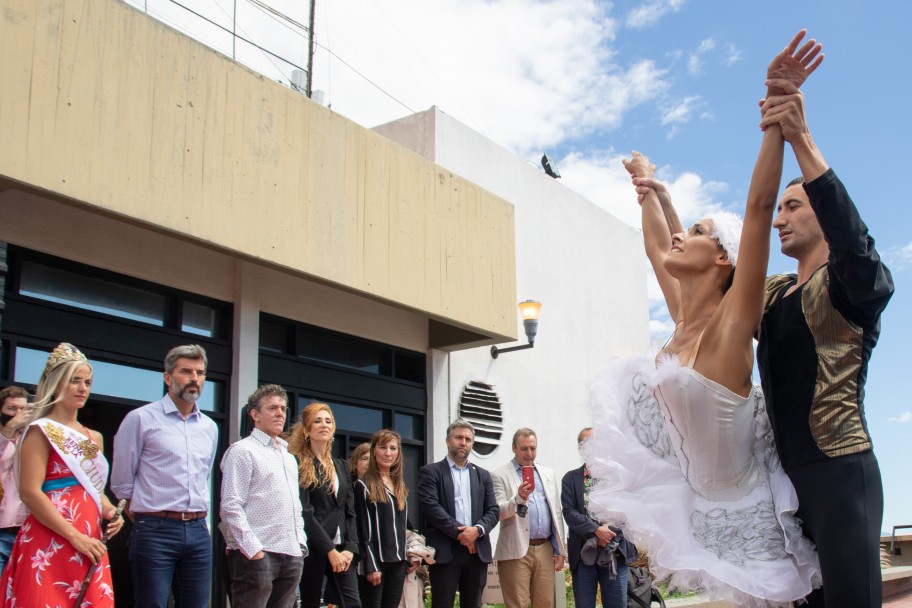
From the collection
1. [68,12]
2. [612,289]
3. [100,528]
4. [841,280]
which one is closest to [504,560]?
[100,528]

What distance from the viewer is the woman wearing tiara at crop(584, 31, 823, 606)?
276cm

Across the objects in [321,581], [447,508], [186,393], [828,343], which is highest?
[186,393]

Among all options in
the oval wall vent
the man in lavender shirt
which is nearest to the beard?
the man in lavender shirt

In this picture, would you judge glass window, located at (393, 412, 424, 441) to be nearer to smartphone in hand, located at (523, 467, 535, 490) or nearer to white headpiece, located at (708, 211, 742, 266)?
smartphone in hand, located at (523, 467, 535, 490)

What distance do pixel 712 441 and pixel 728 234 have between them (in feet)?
2.21

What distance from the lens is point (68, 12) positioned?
7.07 m

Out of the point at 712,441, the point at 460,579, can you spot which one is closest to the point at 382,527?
the point at 460,579

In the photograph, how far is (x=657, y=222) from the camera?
346 centimetres

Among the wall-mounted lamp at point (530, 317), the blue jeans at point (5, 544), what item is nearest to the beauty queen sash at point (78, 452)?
the blue jeans at point (5, 544)

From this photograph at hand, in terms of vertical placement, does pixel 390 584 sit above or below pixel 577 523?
below

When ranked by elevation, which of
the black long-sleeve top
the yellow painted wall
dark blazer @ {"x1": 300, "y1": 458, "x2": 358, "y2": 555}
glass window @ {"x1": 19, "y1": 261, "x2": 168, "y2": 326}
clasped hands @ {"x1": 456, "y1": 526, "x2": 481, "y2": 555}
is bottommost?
clasped hands @ {"x1": 456, "y1": 526, "x2": 481, "y2": 555}

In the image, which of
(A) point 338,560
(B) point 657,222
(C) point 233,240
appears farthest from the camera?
(C) point 233,240

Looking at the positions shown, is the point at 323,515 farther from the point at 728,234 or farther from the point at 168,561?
the point at 728,234

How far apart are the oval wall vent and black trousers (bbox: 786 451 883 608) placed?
951 cm
